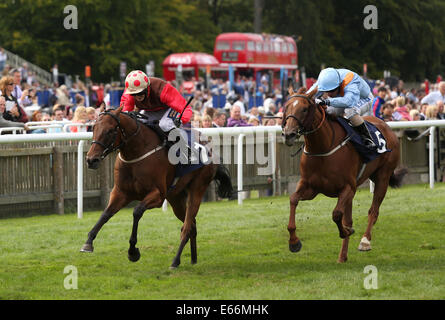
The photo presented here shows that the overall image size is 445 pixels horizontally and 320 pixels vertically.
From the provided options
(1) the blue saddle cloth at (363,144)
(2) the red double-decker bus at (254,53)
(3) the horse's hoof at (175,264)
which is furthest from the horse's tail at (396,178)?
(2) the red double-decker bus at (254,53)

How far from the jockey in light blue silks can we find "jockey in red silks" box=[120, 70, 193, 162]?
1217 millimetres

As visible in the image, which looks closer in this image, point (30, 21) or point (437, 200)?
point (437, 200)

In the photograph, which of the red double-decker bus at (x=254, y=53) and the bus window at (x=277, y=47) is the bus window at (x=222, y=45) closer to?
the red double-decker bus at (x=254, y=53)

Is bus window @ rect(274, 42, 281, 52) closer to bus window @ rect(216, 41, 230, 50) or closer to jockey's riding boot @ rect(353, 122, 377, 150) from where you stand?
bus window @ rect(216, 41, 230, 50)

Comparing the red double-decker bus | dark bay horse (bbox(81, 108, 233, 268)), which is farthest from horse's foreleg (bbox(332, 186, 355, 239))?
the red double-decker bus

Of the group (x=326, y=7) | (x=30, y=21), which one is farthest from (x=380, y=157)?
(x=326, y=7)

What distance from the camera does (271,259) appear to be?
7473mm

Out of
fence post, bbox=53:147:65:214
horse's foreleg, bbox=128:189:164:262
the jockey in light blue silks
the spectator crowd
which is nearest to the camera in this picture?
horse's foreleg, bbox=128:189:164:262

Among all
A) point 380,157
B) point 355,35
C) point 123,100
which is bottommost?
point 380,157

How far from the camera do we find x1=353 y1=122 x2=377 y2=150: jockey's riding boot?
25.5 ft

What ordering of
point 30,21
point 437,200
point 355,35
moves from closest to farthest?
point 437,200, point 30,21, point 355,35

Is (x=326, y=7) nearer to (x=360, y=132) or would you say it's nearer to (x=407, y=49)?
(x=407, y=49)

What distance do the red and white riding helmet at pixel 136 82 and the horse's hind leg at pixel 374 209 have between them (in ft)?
8.22

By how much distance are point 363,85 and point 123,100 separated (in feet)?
7.56
